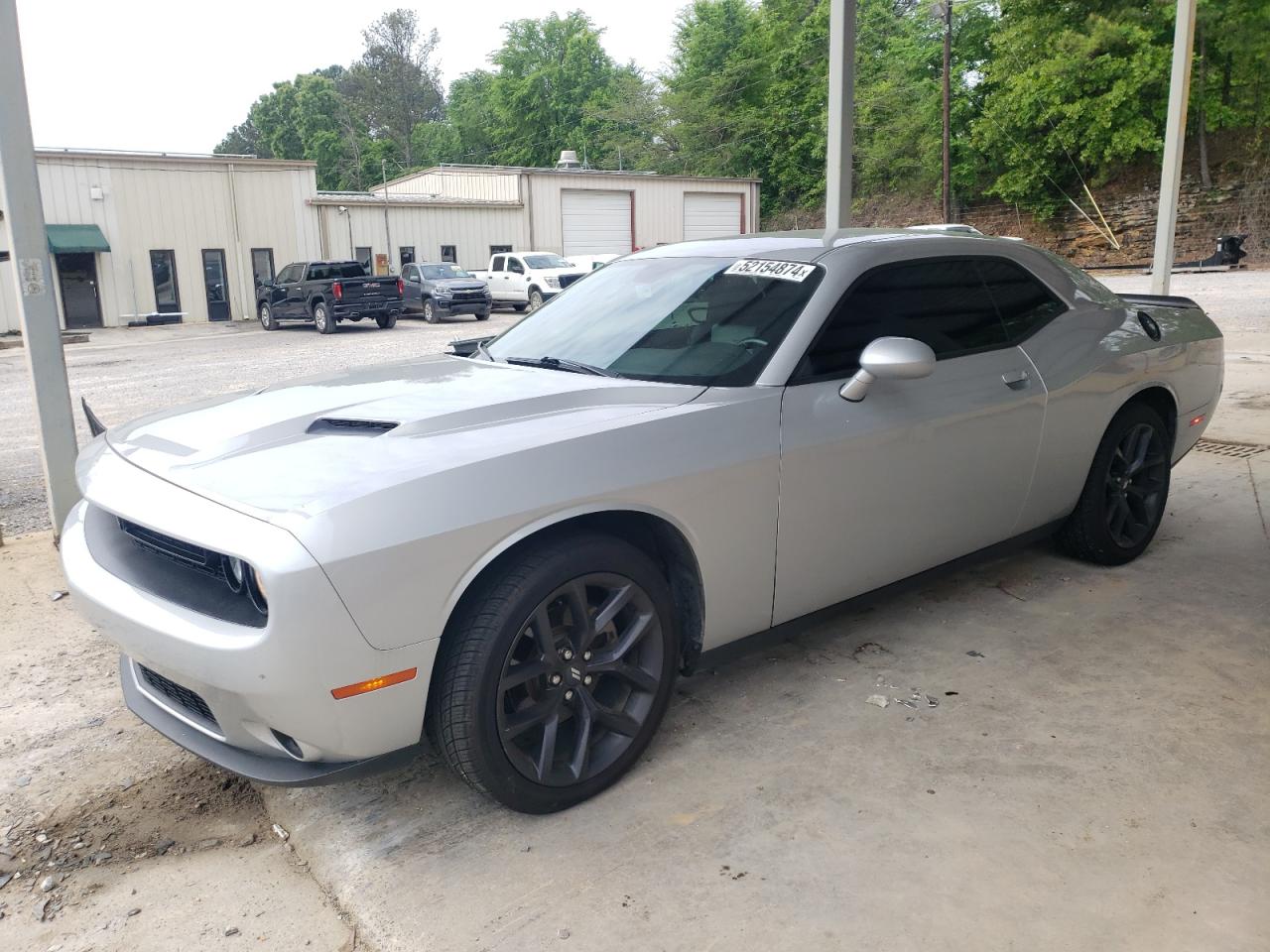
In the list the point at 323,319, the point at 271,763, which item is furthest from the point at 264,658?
the point at 323,319

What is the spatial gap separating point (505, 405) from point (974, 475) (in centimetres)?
182

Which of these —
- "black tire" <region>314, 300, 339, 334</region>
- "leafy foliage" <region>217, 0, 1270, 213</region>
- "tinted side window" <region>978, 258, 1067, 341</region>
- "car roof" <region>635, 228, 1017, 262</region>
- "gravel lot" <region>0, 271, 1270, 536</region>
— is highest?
"leafy foliage" <region>217, 0, 1270, 213</region>

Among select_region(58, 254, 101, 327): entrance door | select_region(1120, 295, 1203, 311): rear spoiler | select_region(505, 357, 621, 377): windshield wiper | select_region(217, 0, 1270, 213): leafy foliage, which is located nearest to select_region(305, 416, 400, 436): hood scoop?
select_region(505, 357, 621, 377): windshield wiper

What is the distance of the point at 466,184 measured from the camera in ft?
126

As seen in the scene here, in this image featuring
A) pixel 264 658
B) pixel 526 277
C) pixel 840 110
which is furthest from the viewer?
pixel 526 277

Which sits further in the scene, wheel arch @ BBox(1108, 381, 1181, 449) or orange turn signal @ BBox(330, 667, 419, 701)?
wheel arch @ BBox(1108, 381, 1181, 449)

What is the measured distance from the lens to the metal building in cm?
2792

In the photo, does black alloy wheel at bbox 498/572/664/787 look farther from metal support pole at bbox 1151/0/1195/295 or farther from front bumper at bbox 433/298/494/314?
front bumper at bbox 433/298/494/314

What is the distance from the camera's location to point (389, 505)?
236 cm

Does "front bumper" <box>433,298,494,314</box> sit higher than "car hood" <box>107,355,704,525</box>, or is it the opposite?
"car hood" <box>107,355,704,525</box>

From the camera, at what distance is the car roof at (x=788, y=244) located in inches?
144

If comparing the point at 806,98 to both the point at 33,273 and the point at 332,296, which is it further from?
the point at 33,273

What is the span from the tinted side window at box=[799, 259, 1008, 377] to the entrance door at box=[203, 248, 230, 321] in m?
30.1

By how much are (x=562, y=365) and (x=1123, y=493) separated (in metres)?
2.75
